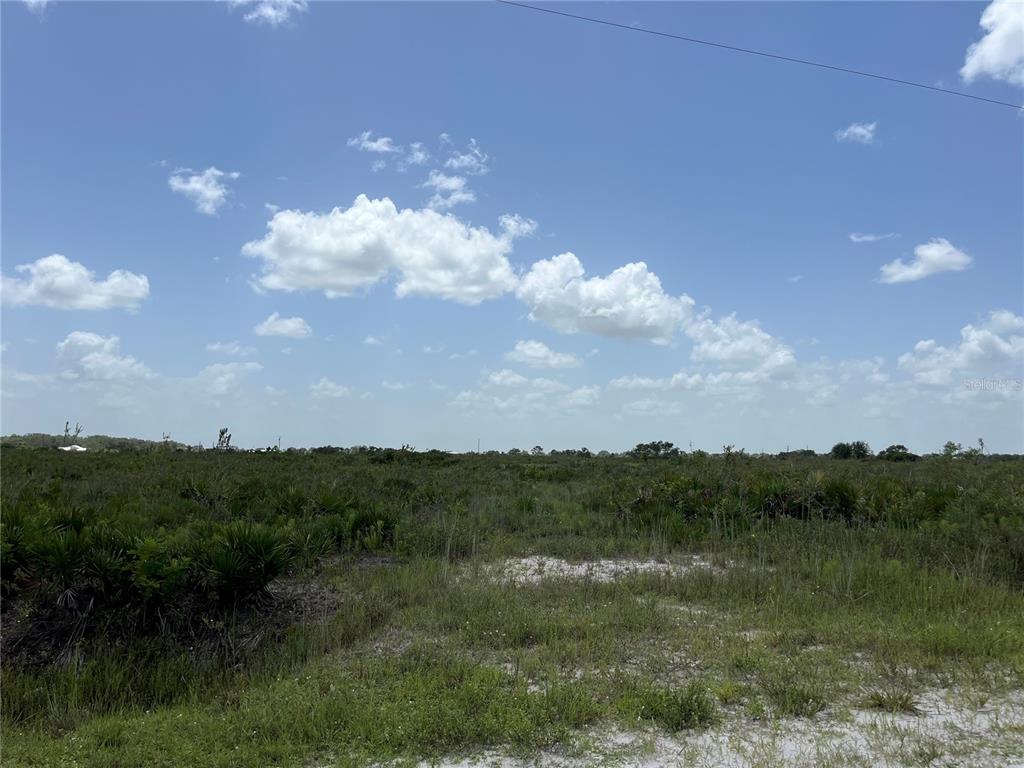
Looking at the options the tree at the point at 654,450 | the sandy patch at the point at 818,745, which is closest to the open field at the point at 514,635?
the sandy patch at the point at 818,745

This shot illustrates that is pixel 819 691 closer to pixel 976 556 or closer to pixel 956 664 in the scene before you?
pixel 956 664

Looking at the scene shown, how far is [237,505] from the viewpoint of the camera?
37.0 ft

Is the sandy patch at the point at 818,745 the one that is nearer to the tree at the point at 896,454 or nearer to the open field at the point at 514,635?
the open field at the point at 514,635

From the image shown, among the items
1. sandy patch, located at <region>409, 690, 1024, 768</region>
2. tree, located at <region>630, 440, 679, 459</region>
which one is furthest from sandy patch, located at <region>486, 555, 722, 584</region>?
tree, located at <region>630, 440, 679, 459</region>

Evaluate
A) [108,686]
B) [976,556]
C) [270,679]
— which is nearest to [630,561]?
[976,556]

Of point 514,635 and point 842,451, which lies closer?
point 514,635

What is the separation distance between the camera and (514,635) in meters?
5.92

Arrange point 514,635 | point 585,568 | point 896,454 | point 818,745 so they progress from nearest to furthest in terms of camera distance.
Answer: point 818,745 → point 514,635 → point 585,568 → point 896,454

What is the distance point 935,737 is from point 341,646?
14.8ft

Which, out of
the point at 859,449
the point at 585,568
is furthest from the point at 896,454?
the point at 585,568

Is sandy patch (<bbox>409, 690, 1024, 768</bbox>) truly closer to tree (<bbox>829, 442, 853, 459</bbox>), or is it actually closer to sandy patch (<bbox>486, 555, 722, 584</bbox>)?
sandy patch (<bbox>486, 555, 722, 584</bbox>)

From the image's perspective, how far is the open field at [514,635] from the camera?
412 cm

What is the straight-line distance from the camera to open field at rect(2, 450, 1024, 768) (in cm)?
412

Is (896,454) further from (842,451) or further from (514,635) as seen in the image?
(514,635)
